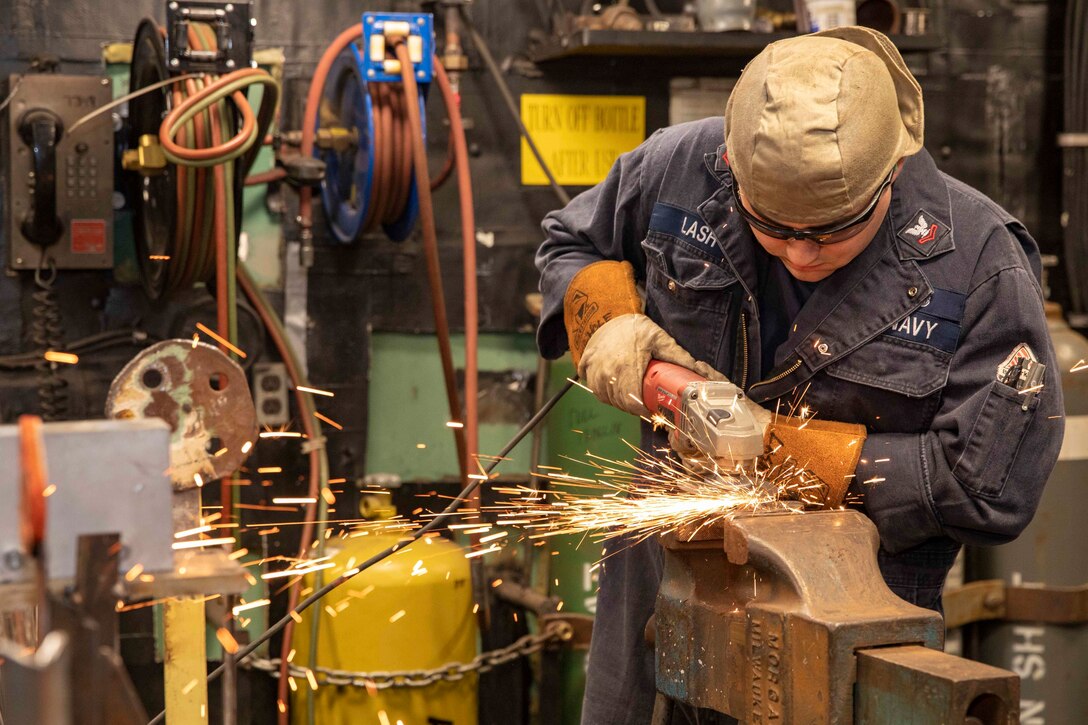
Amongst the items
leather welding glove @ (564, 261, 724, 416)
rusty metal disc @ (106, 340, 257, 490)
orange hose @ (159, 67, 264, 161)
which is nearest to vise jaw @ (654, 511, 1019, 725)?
leather welding glove @ (564, 261, 724, 416)

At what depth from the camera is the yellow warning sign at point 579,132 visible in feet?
14.1

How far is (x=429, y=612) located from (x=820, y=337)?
5.98 ft

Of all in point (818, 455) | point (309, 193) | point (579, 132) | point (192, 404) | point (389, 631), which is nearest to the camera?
point (192, 404)

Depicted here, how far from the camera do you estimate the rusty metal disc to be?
2.01 metres

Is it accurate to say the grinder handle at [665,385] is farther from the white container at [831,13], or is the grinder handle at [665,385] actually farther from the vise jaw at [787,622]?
the white container at [831,13]

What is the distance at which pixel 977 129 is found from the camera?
181 inches

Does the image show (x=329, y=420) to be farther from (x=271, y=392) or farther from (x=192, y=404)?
(x=192, y=404)

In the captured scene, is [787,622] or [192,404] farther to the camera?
[192,404]

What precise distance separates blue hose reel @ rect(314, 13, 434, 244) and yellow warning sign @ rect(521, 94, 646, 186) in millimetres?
539

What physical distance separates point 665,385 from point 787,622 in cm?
63

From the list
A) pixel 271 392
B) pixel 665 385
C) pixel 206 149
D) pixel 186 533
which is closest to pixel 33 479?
pixel 186 533

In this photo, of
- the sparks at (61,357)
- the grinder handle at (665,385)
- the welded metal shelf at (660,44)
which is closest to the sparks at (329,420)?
the sparks at (61,357)

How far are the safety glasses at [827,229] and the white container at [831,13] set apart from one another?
1.89 metres

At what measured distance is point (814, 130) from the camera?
2.09 metres
